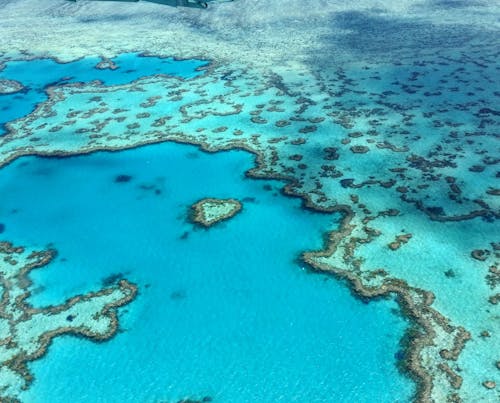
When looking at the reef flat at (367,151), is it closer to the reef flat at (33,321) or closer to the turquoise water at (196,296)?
the turquoise water at (196,296)

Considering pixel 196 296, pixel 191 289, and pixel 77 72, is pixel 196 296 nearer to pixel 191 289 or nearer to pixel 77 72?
pixel 191 289

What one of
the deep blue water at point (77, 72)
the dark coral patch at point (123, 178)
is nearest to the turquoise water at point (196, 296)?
the dark coral patch at point (123, 178)

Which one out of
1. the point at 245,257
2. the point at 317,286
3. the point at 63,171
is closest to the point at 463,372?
the point at 317,286

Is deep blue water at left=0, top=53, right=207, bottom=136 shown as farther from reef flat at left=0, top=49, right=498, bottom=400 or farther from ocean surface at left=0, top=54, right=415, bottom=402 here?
ocean surface at left=0, top=54, right=415, bottom=402

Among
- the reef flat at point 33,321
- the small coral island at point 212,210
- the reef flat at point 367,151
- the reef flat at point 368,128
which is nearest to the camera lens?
the reef flat at point 33,321

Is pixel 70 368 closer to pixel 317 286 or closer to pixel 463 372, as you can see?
pixel 317 286

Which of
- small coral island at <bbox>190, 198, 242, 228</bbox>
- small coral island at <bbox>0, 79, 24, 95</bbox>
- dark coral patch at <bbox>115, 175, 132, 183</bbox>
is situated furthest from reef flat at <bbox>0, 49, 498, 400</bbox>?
dark coral patch at <bbox>115, 175, 132, 183</bbox>

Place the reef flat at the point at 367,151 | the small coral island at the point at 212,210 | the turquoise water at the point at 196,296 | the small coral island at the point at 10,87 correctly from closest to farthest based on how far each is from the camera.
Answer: the turquoise water at the point at 196,296 → the reef flat at the point at 367,151 → the small coral island at the point at 212,210 → the small coral island at the point at 10,87
